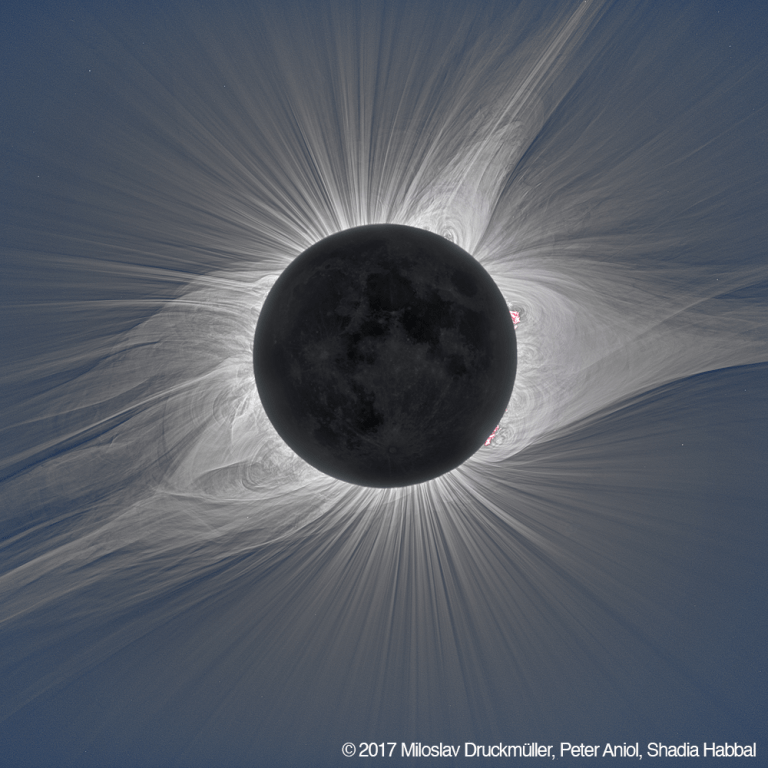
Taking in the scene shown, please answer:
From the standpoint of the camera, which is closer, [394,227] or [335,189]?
[394,227]

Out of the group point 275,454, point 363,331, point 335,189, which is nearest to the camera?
point 363,331

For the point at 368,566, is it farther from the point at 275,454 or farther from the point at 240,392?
the point at 240,392

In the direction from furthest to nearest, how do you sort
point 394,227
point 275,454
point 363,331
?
point 275,454
point 394,227
point 363,331

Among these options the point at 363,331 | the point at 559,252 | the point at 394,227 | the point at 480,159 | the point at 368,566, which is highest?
the point at 480,159

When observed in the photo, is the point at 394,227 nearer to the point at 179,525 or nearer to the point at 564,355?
the point at 564,355

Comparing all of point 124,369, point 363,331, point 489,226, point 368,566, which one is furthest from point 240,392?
point 489,226

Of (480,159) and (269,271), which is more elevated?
(480,159)
